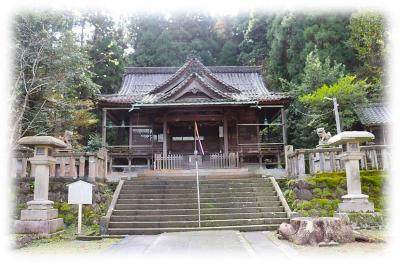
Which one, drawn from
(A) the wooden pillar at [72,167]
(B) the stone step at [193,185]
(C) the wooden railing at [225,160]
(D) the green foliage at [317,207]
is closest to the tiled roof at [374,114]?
(C) the wooden railing at [225,160]

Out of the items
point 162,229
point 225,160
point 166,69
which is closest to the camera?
point 162,229

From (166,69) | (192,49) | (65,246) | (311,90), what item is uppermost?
(192,49)

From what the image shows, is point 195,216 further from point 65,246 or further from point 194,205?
point 65,246

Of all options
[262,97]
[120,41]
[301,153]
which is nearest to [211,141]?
[262,97]

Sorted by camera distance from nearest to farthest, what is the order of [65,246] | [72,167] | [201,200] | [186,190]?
[65,246] < [201,200] < [72,167] < [186,190]

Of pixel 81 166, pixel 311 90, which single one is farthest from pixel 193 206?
pixel 311 90

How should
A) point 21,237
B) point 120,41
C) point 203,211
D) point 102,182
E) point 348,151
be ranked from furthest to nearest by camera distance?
point 120,41 → point 102,182 → point 203,211 → point 348,151 → point 21,237

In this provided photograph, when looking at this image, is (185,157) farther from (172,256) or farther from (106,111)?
(172,256)

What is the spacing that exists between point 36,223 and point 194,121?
10926 mm

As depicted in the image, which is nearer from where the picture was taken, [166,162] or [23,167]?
[23,167]

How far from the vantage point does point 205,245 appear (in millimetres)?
6602

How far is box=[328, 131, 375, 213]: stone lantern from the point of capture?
8.70 metres

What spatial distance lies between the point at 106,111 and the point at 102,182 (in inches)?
326

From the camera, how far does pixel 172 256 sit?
18.9ft
